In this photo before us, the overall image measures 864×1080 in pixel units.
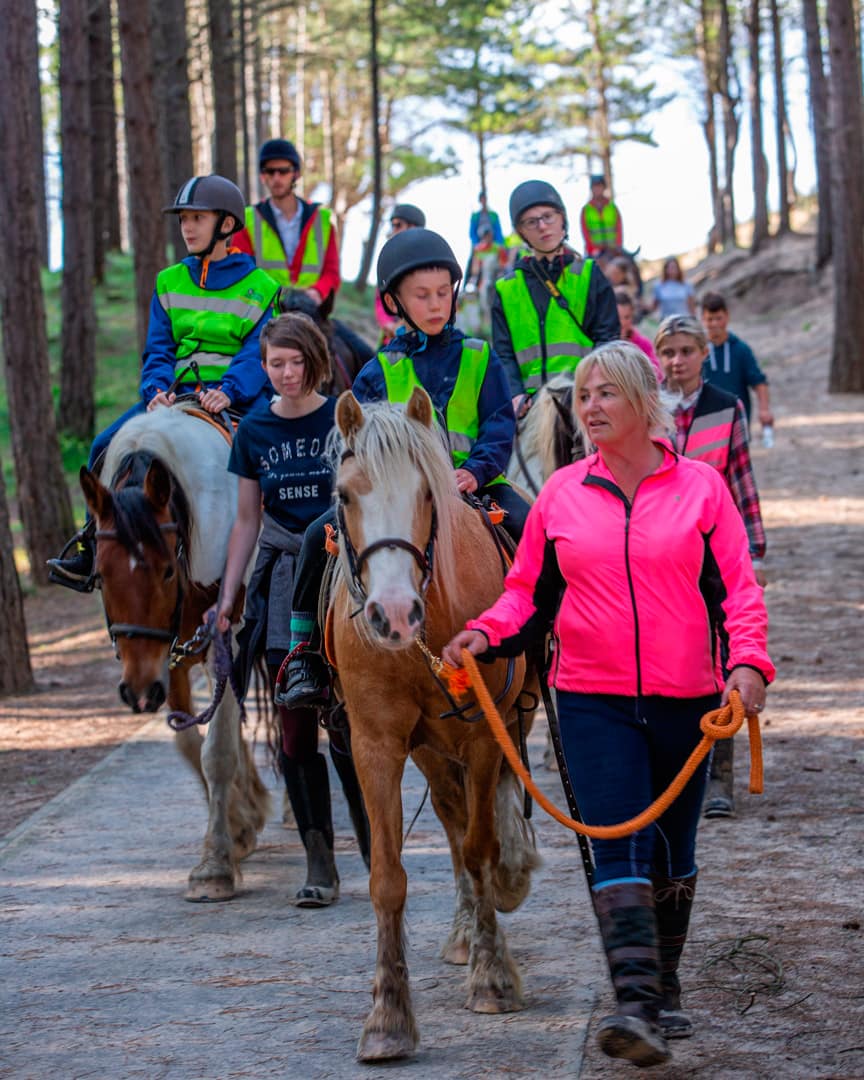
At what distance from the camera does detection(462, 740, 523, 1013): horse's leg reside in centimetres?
520

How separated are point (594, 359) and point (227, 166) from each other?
20.4 metres

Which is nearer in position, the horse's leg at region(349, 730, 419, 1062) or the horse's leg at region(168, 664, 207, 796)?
the horse's leg at region(349, 730, 419, 1062)

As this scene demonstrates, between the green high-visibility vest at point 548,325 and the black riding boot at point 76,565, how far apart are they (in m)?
2.92

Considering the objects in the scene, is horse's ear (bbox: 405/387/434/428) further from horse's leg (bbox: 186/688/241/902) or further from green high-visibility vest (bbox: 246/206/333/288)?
green high-visibility vest (bbox: 246/206/333/288)

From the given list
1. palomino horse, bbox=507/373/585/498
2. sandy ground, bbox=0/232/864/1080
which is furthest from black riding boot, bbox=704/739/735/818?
palomino horse, bbox=507/373/585/498

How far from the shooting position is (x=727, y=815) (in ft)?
24.7

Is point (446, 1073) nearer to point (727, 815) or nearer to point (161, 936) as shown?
point (161, 936)

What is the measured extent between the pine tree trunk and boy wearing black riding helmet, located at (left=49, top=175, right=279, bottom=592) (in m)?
14.6

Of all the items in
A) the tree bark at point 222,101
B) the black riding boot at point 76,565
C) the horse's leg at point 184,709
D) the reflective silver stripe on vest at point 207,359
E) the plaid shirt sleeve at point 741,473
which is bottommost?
the horse's leg at point 184,709

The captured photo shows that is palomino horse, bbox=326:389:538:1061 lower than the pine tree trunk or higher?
lower

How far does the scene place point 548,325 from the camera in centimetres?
866

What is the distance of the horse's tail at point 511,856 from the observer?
5711 mm

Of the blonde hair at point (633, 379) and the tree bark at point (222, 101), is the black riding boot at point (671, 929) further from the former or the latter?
the tree bark at point (222, 101)

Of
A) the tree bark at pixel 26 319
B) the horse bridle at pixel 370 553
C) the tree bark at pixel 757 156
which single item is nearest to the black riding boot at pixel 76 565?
the horse bridle at pixel 370 553
